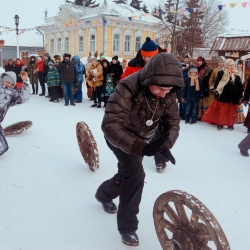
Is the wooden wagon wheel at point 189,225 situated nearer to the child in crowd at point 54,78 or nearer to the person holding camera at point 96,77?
the person holding camera at point 96,77

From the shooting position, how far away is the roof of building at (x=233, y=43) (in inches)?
523

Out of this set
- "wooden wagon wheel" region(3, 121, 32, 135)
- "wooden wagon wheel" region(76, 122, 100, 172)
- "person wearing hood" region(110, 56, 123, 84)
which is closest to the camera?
"wooden wagon wheel" region(76, 122, 100, 172)

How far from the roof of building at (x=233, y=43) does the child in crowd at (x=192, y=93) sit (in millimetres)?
7436

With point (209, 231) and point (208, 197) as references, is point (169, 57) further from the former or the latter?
point (208, 197)

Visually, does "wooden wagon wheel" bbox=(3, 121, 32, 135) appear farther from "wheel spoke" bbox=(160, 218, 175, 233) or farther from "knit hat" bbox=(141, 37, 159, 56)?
"wheel spoke" bbox=(160, 218, 175, 233)

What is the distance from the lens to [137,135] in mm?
2389

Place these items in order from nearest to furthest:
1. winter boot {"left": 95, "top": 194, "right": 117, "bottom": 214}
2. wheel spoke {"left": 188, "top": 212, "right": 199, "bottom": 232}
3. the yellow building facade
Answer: wheel spoke {"left": 188, "top": 212, "right": 199, "bottom": 232}
winter boot {"left": 95, "top": 194, "right": 117, "bottom": 214}
the yellow building facade

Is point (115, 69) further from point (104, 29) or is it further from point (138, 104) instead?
point (104, 29)

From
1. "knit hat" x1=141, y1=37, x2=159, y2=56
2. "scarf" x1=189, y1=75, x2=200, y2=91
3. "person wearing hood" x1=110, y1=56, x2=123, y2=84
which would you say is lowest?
"scarf" x1=189, y1=75, x2=200, y2=91

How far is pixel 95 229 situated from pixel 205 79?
5.77m

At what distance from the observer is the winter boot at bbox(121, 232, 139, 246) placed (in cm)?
247

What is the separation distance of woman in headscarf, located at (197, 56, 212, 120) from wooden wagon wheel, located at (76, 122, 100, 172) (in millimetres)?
4338

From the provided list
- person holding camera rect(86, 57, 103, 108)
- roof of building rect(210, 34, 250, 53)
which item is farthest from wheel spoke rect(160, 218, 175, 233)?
roof of building rect(210, 34, 250, 53)

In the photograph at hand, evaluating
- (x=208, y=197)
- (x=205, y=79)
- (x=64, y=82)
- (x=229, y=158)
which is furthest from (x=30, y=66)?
(x=208, y=197)
